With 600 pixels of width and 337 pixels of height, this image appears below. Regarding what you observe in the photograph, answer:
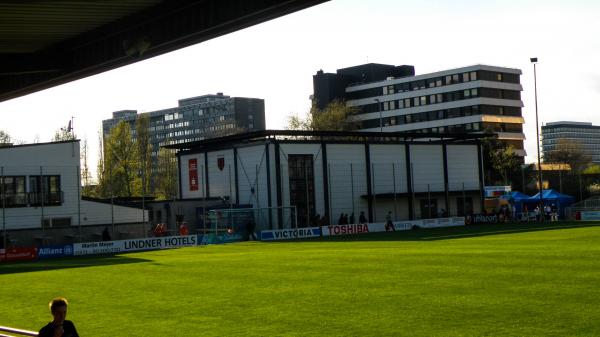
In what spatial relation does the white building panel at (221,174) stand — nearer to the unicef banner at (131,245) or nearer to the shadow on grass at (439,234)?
the unicef banner at (131,245)

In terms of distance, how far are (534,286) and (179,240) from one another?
128 feet

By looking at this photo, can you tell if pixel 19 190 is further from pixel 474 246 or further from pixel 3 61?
pixel 3 61

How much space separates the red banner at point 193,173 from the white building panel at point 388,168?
17.2 m

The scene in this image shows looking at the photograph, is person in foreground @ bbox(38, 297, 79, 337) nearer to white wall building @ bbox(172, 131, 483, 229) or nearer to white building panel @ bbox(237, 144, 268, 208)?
white wall building @ bbox(172, 131, 483, 229)

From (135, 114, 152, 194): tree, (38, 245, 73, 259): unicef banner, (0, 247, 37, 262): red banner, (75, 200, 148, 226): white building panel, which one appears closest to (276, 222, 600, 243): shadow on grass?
(38, 245, 73, 259): unicef banner

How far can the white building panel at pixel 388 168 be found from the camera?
258 feet

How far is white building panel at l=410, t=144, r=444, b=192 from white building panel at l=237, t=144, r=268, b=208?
58.1ft

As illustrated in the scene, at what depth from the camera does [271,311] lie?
2000cm

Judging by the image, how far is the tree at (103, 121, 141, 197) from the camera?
102 m

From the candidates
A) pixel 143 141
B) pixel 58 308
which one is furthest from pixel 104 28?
pixel 143 141

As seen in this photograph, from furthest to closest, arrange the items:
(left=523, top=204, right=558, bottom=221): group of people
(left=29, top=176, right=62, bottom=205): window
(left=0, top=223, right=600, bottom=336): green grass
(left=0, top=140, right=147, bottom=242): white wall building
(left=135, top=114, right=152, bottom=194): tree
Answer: (left=135, top=114, right=152, bottom=194): tree < (left=523, top=204, right=558, bottom=221): group of people < (left=29, top=176, right=62, bottom=205): window < (left=0, top=140, right=147, bottom=242): white wall building < (left=0, top=223, right=600, bottom=336): green grass

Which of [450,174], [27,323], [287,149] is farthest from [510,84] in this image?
[27,323]

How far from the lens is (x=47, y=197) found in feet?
201

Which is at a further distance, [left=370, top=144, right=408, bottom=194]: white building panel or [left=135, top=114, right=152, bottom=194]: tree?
[left=135, top=114, right=152, bottom=194]: tree
